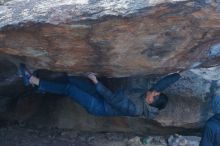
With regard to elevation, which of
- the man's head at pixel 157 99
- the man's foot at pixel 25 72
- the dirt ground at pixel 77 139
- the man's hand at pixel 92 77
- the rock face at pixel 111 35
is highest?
the rock face at pixel 111 35

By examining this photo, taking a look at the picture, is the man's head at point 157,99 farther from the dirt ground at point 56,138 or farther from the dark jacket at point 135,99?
the dirt ground at point 56,138

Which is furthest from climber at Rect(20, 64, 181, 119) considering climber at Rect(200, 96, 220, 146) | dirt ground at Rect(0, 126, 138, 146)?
dirt ground at Rect(0, 126, 138, 146)

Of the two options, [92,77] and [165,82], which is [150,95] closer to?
[165,82]

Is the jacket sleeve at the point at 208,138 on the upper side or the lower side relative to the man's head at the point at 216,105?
lower

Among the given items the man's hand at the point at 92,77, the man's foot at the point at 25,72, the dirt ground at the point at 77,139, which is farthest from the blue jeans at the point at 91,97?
the dirt ground at the point at 77,139

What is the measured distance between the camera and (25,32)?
17.5 feet

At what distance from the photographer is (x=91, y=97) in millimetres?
6668

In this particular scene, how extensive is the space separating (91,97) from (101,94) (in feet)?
0.74

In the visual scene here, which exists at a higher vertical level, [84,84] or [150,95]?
[84,84]

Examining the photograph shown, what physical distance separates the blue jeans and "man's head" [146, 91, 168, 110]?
0.27 metres

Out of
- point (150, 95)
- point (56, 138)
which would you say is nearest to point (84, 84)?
point (150, 95)

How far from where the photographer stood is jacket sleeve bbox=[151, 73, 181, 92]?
651 centimetres

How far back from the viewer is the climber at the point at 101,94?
21.2ft

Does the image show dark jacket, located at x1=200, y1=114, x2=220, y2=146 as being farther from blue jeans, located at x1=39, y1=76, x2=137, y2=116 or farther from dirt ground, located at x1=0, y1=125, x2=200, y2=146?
blue jeans, located at x1=39, y1=76, x2=137, y2=116
